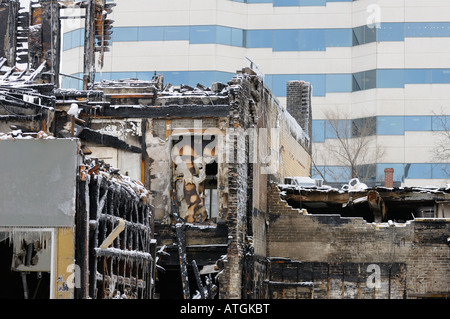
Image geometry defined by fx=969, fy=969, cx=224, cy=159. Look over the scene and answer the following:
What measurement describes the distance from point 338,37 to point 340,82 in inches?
98.2

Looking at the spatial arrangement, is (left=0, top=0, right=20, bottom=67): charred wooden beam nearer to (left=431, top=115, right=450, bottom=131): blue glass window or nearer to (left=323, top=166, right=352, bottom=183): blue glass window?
(left=323, top=166, right=352, bottom=183): blue glass window

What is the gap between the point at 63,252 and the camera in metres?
16.0

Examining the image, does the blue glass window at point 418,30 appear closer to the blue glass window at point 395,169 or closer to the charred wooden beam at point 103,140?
the blue glass window at point 395,169

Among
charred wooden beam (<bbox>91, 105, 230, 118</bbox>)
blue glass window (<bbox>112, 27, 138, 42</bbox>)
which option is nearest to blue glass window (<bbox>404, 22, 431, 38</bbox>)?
blue glass window (<bbox>112, 27, 138, 42</bbox>)

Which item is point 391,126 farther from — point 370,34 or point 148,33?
point 148,33

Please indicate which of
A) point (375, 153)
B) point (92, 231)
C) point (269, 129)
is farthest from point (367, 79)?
point (92, 231)

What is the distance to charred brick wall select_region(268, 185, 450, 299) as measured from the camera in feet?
85.0

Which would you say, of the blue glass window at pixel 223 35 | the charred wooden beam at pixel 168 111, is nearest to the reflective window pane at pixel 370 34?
the blue glass window at pixel 223 35

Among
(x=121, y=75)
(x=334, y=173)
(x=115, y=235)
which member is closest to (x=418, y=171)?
(x=334, y=173)

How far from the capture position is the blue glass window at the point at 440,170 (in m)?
50.8

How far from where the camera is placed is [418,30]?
2035 inches

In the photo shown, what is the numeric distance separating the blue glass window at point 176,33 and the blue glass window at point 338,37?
25.7 feet
